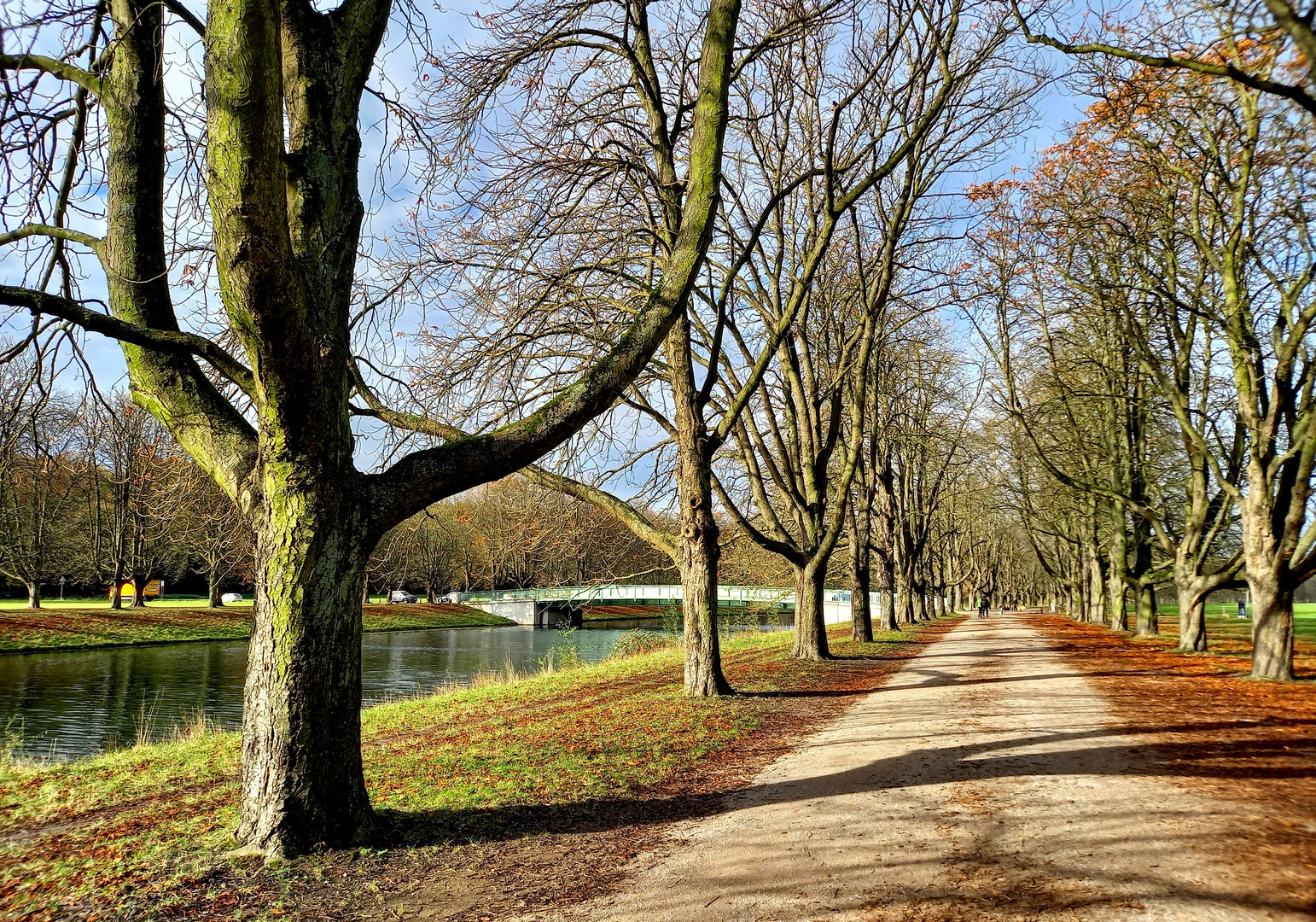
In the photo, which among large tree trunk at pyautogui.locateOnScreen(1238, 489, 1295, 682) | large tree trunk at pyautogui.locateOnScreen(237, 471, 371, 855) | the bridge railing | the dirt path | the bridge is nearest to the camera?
the dirt path

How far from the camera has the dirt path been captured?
3.88 metres

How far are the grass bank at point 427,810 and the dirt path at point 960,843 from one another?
50 centimetres

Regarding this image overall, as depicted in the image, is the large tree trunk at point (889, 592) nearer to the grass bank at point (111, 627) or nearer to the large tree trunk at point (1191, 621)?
the large tree trunk at point (1191, 621)

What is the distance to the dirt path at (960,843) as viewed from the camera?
3883 mm

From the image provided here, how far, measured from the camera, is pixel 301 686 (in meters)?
4.67

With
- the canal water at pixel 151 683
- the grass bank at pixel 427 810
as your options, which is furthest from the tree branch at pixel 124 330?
the canal water at pixel 151 683

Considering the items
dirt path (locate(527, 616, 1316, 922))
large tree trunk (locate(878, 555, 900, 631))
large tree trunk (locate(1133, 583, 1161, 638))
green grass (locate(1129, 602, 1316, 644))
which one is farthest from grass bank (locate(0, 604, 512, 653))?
green grass (locate(1129, 602, 1316, 644))

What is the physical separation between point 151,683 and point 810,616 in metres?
16.9

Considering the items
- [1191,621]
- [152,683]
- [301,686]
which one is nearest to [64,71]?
[301,686]

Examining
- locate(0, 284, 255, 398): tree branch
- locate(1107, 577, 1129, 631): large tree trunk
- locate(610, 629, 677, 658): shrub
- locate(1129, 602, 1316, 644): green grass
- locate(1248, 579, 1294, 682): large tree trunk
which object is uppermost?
locate(0, 284, 255, 398): tree branch

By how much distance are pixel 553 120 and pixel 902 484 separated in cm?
2222

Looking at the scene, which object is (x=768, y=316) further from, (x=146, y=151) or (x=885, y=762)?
(x=146, y=151)

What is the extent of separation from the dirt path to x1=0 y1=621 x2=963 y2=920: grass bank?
0.50 m

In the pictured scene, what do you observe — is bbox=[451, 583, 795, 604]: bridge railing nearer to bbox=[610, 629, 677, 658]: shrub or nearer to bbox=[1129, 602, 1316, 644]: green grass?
bbox=[610, 629, 677, 658]: shrub
